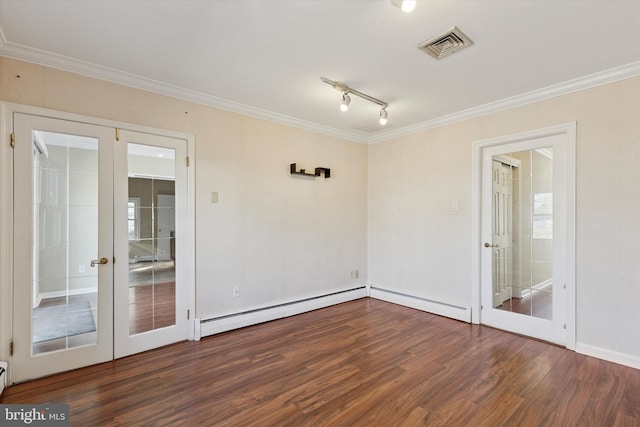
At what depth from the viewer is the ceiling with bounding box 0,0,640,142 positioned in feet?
6.46

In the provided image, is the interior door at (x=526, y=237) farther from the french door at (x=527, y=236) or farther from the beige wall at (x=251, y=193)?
the beige wall at (x=251, y=193)

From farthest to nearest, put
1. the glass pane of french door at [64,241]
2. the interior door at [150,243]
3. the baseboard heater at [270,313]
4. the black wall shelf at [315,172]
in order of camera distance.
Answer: the black wall shelf at [315,172] → the baseboard heater at [270,313] → the interior door at [150,243] → the glass pane of french door at [64,241]

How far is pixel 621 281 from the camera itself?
2775mm

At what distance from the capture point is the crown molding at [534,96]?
274cm

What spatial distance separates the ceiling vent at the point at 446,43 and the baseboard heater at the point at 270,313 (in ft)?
11.0

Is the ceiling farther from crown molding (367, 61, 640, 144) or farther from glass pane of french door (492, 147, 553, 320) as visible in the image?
glass pane of french door (492, 147, 553, 320)

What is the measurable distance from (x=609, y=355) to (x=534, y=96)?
2675 millimetres

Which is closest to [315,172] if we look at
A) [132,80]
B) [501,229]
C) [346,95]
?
[346,95]

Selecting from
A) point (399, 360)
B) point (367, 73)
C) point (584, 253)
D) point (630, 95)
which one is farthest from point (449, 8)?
point (399, 360)

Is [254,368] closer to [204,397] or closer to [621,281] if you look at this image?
[204,397]

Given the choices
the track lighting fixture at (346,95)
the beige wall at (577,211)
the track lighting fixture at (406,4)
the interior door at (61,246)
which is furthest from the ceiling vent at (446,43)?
the interior door at (61,246)

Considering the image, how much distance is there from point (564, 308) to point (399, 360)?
187cm

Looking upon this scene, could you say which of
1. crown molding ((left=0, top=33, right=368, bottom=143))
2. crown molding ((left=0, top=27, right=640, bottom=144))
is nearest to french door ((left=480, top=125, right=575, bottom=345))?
crown molding ((left=0, top=27, right=640, bottom=144))

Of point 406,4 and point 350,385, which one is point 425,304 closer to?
point 350,385
